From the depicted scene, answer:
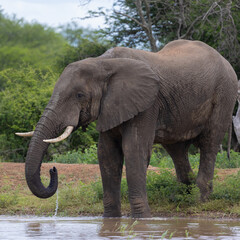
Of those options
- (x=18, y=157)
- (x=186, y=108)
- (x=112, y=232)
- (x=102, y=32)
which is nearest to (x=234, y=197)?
(x=186, y=108)

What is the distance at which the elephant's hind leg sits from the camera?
9.03 m

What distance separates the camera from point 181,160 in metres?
9.03

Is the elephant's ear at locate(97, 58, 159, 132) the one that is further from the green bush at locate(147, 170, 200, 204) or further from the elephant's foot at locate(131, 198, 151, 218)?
the green bush at locate(147, 170, 200, 204)

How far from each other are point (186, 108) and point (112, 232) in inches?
105

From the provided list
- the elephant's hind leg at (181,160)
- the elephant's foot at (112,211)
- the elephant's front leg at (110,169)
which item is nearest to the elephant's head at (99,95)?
the elephant's front leg at (110,169)

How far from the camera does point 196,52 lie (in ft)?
28.2

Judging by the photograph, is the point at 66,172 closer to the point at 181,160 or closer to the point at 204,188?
the point at 181,160

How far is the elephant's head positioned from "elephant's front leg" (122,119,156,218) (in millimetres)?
241

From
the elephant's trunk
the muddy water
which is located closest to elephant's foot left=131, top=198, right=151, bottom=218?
the muddy water

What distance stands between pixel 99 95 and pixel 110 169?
104 centimetres

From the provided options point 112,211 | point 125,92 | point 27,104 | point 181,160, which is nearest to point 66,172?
point 181,160

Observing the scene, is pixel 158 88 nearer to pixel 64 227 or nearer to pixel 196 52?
pixel 196 52

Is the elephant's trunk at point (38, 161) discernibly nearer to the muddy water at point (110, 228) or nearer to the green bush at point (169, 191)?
the muddy water at point (110, 228)

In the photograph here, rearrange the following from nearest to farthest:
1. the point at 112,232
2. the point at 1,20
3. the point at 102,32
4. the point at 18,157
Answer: the point at 112,232, the point at 18,157, the point at 102,32, the point at 1,20
